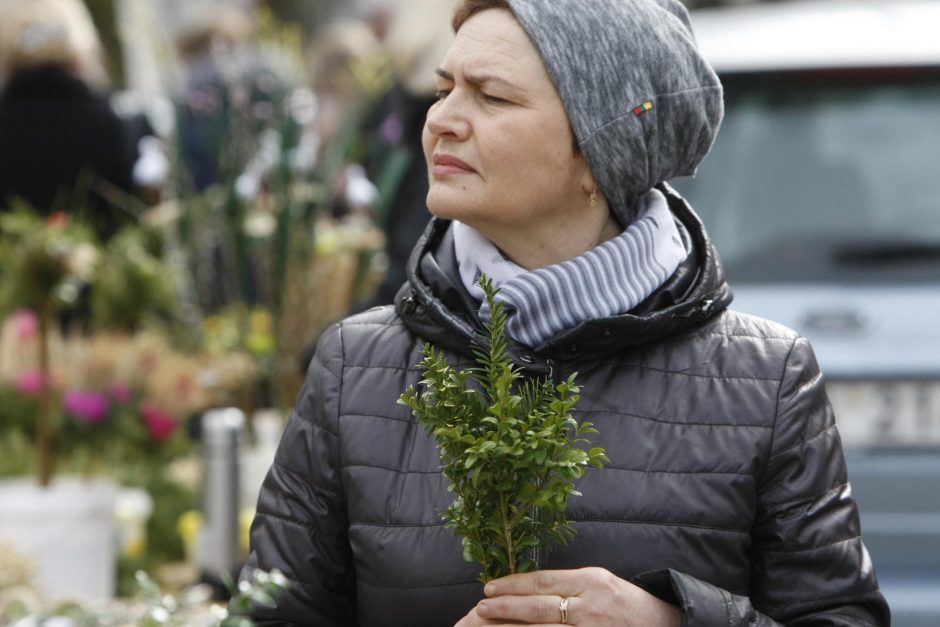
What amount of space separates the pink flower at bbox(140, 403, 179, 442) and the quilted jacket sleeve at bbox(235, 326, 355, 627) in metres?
2.99

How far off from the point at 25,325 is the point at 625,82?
3596mm

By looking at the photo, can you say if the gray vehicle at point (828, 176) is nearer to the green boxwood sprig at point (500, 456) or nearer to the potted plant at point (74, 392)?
the potted plant at point (74, 392)

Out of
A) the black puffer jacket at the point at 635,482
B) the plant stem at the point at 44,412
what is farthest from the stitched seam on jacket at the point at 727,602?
the plant stem at the point at 44,412

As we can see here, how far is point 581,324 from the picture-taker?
2.04m

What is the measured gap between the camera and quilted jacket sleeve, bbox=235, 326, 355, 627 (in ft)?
6.79

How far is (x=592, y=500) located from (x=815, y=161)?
205 cm

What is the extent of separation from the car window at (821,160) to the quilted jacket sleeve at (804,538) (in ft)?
5.92

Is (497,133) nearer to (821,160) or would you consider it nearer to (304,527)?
(304,527)

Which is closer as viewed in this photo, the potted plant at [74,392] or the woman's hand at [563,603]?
the woman's hand at [563,603]

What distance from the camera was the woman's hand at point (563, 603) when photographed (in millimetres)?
1838

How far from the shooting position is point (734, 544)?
201cm

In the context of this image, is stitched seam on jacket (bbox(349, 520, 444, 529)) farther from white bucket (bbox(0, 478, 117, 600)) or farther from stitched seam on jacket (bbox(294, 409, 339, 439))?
white bucket (bbox(0, 478, 117, 600))

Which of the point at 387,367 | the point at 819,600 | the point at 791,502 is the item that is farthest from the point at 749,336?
the point at 387,367

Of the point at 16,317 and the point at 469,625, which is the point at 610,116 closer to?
the point at 469,625
